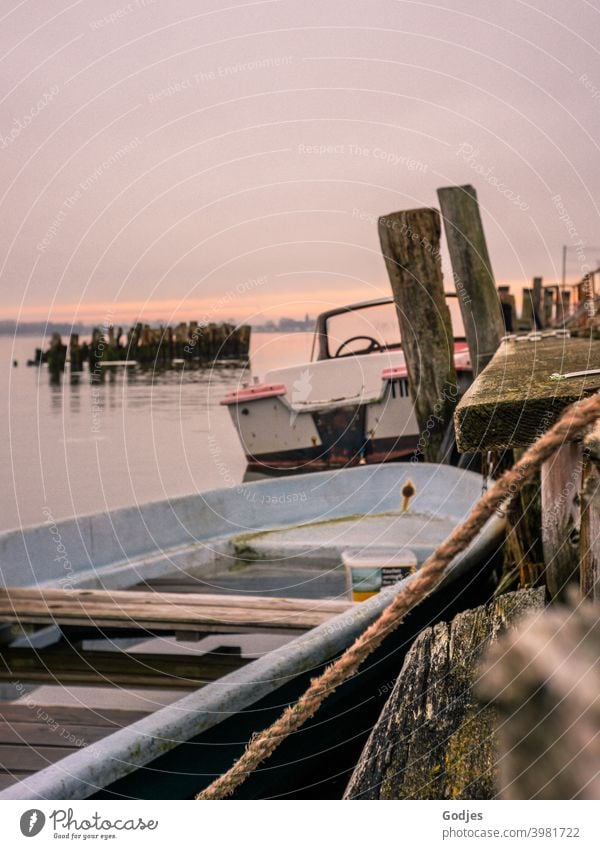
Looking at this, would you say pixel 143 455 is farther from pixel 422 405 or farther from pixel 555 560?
pixel 555 560

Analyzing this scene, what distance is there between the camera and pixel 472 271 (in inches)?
210

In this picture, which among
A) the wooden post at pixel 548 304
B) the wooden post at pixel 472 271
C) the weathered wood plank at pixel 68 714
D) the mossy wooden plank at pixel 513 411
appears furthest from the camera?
the wooden post at pixel 548 304

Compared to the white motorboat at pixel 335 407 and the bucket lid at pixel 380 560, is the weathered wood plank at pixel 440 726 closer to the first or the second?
the bucket lid at pixel 380 560

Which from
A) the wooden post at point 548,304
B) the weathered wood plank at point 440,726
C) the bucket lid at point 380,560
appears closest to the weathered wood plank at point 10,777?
the weathered wood plank at point 440,726

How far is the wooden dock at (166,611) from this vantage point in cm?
272

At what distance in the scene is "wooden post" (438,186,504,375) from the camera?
5.30 m

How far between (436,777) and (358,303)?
7024 mm

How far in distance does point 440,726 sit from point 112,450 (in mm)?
11997

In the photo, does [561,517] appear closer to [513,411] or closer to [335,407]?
[513,411]

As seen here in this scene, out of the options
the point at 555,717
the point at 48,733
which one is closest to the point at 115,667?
the point at 48,733

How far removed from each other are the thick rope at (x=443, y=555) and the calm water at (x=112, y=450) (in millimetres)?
4898

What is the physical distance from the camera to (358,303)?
8.34m

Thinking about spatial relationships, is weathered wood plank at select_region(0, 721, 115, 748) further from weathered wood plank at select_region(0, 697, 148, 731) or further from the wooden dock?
the wooden dock
